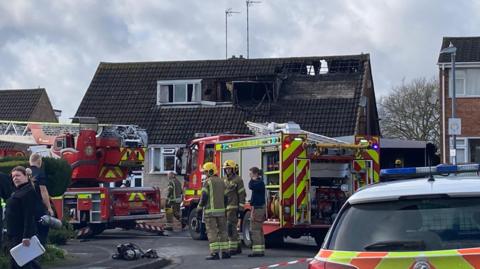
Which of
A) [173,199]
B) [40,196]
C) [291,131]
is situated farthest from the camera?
[173,199]

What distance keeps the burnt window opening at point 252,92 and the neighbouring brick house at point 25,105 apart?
1666 centimetres

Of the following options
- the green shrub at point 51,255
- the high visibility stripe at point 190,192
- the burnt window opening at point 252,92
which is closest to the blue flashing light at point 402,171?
the green shrub at point 51,255

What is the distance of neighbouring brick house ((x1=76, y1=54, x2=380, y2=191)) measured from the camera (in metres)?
41.1

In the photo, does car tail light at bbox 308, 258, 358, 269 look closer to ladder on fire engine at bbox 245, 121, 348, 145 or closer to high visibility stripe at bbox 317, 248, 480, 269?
high visibility stripe at bbox 317, 248, 480, 269

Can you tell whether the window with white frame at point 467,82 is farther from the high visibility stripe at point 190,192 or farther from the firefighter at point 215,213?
the firefighter at point 215,213

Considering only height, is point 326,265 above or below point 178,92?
below

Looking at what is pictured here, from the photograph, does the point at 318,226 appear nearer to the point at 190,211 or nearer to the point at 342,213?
the point at 190,211

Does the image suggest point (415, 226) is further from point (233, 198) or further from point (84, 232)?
point (84, 232)

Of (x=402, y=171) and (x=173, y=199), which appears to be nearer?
(x=402, y=171)

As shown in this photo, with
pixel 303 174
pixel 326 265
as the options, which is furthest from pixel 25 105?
pixel 326 265

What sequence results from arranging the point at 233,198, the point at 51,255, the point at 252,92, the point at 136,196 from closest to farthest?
the point at 51,255, the point at 233,198, the point at 136,196, the point at 252,92

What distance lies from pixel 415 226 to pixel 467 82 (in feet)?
123

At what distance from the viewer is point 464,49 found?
43125mm

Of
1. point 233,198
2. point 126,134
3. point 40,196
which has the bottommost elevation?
point 233,198
